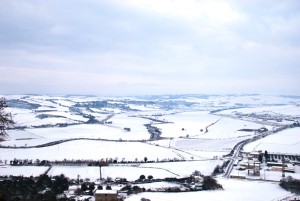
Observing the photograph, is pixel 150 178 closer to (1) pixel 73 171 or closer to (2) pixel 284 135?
(1) pixel 73 171

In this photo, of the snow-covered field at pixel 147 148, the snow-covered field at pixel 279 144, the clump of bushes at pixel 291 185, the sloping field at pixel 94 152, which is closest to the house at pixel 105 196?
the snow-covered field at pixel 147 148

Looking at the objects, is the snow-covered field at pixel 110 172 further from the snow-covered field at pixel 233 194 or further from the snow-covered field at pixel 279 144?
the snow-covered field at pixel 279 144

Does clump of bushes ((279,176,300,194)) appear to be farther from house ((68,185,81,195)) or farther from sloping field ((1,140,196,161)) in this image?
sloping field ((1,140,196,161))

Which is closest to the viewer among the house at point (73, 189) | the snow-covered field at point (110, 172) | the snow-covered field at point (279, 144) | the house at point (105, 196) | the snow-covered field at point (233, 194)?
the house at point (105, 196)

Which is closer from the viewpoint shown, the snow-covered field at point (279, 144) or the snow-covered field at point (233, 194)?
the snow-covered field at point (233, 194)

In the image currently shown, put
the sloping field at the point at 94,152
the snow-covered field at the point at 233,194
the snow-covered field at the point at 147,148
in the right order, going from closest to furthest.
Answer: the snow-covered field at the point at 233,194, the snow-covered field at the point at 147,148, the sloping field at the point at 94,152

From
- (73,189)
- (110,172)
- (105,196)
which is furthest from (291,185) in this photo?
(73,189)

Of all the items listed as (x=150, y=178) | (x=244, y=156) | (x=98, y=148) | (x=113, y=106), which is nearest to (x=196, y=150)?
(x=244, y=156)

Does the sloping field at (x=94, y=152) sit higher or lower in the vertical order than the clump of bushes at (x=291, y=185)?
lower

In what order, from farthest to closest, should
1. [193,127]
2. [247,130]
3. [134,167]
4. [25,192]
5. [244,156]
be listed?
[193,127] → [247,130] → [244,156] → [134,167] → [25,192]

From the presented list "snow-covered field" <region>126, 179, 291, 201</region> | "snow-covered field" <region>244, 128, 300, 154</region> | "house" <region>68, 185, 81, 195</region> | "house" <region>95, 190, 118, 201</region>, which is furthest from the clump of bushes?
"snow-covered field" <region>244, 128, 300, 154</region>

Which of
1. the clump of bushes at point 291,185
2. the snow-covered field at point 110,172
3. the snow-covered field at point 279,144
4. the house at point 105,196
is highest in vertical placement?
the house at point 105,196
